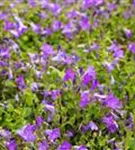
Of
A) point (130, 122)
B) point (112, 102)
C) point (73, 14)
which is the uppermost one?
point (73, 14)

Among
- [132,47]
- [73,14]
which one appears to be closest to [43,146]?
[132,47]

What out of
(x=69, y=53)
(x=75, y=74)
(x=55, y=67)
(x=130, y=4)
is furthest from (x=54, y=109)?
(x=130, y=4)

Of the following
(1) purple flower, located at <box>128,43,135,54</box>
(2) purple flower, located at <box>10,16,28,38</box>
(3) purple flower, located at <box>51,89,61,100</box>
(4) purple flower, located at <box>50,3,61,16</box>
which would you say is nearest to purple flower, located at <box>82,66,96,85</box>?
(3) purple flower, located at <box>51,89,61,100</box>

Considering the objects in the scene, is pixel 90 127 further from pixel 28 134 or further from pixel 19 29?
pixel 19 29

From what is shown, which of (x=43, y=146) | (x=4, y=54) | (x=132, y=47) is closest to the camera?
(x=43, y=146)

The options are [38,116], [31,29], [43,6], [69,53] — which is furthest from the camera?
[43,6]

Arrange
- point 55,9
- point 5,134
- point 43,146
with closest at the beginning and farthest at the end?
1. point 43,146
2. point 5,134
3. point 55,9

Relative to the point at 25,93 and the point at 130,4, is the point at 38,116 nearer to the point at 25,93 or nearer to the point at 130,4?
the point at 25,93

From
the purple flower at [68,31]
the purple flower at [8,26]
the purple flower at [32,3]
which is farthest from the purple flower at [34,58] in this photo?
the purple flower at [32,3]

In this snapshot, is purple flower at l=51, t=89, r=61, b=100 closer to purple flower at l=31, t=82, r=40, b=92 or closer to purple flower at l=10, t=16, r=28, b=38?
purple flower at l=31, t=82, r=40, b=92
